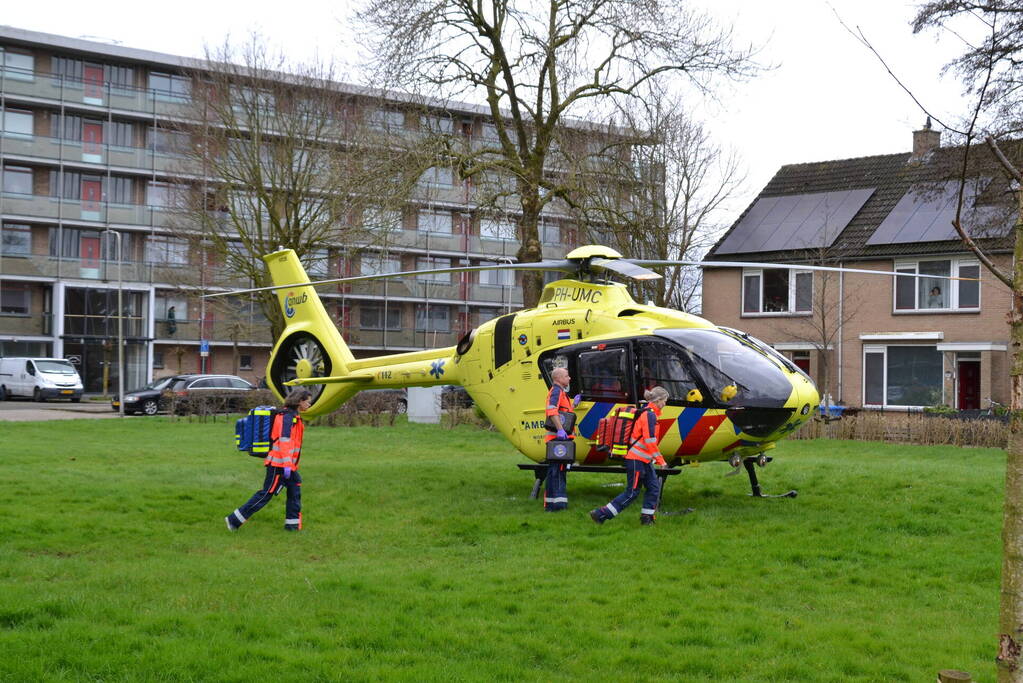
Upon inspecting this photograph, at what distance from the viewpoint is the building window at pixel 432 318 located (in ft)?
220

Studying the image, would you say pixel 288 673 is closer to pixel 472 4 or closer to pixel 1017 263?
pixel 1017 263

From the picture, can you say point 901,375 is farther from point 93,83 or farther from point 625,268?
point 93,83

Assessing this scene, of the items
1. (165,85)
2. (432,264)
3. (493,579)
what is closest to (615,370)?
(493,579)

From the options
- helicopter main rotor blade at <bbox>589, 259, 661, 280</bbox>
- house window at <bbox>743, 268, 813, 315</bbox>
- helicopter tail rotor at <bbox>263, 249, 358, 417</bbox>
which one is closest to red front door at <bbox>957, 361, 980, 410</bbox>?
house window at <bbox>743, 268, 813, 315</bbox>

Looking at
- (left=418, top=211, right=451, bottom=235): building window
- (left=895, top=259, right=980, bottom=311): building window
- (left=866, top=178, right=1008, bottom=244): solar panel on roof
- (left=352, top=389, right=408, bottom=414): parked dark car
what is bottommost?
(left=352, top=389, right=408, bottom=414): parked dark car

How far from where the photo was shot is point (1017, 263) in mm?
4953

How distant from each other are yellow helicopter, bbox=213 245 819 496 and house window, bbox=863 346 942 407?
23.9m

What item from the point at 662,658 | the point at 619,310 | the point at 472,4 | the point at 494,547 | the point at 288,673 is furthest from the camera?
the point at 472,4

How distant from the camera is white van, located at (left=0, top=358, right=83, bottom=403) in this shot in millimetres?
46656

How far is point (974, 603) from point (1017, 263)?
521cm

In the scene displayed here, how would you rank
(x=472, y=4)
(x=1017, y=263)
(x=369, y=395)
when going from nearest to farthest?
(x=1017, y=263) → (x=472, y=4) → (x=369, y=395)

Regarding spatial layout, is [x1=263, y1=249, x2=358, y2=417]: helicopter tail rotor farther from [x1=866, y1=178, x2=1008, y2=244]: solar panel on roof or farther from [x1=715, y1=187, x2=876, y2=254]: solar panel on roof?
[x1=715, y1=187, x2=876, y2=254]: solar panel on roof

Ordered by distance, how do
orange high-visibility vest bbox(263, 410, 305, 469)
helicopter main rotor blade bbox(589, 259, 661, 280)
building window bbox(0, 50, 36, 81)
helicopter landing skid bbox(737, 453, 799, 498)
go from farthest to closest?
building window bbox(0, 50, 36, 81), helicopter landing skid bbox(737, 453, 799, 498), helicopter main rotor blade bbox(589, 259, 661, 280), orange high-visibility vest bbox(263, 410, 305, 469)

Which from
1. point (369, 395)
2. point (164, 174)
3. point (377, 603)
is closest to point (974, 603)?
point (377, 603)
